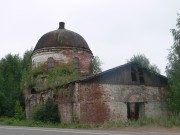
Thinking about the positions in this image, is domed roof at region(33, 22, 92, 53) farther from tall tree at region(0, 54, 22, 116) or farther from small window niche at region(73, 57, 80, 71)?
tall tree at region(0, 54, 22, 116)

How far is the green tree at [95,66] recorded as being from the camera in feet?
125

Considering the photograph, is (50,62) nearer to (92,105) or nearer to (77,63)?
(77,63)

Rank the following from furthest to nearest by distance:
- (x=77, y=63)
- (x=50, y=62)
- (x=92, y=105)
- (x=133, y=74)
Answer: (x=77, y=63) < (x=50, y=62) < (x=133, y=74) < (x=92, y=105)

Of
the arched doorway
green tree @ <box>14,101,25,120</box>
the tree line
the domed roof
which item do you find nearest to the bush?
the arched doorway

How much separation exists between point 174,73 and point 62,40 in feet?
42.3

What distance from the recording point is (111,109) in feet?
92.5

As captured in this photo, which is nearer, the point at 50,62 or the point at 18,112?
the point at 50,62

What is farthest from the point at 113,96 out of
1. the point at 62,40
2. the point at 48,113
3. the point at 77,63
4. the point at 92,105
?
the point at 62,40

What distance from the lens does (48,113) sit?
2959 centimetres

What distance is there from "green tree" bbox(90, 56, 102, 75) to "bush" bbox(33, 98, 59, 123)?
8.97 metres

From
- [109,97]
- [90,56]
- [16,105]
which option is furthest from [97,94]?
[16,105]

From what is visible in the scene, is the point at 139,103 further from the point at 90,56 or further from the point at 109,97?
the point at 90,56

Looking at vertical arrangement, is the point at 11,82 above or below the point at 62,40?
below

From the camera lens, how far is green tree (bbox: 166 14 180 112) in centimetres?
2908
